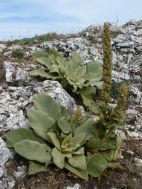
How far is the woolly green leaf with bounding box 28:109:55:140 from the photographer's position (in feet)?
24.3

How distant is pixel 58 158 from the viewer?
6938mm

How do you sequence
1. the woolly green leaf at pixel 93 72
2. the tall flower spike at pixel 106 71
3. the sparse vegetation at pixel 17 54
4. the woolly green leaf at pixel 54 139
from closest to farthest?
the tall flower spike at pixel 106 71 → the woolly green leaf at pixel 54 139 → the woolly green leaf at pixel 93 72 → the sparse vegetation at pixel 17 54

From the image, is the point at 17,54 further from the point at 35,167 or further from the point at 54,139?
the point at 35,167

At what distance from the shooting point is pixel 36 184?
681 cm

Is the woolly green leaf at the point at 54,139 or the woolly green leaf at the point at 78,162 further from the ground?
the woolly green leaf at the point at 54,139

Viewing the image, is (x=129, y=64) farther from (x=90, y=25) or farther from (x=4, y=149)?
(x=4, y=149)

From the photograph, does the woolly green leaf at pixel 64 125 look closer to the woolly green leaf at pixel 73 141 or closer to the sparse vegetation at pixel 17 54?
the woolly green leaf at pixel 73 141

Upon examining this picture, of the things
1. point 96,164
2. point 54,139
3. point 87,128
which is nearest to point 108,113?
point 87,128

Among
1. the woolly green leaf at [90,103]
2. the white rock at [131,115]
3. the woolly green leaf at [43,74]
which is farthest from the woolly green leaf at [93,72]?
the white rock at [131,115]

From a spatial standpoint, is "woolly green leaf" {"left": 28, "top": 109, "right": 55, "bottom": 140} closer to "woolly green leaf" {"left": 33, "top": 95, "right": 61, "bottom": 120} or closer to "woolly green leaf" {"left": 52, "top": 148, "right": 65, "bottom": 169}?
"woolly green leaf" {"left": 33, "top": 95, "right": 61, "bottom": 120}

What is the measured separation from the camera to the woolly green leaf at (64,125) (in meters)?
7.32

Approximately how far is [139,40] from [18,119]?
255 inches

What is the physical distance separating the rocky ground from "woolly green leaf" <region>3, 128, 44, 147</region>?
0.39 feet

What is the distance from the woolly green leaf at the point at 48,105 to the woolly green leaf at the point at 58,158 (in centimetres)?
83
